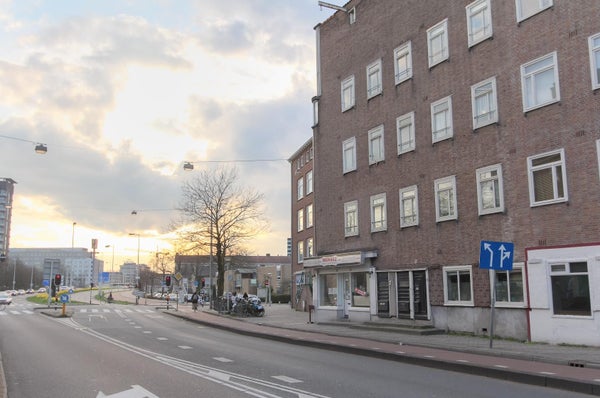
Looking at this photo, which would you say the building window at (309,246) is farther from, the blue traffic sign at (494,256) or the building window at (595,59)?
the building window at (595,59)

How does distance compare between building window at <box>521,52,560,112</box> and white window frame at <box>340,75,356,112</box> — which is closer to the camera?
building window at <box>521,52,560,112</box>

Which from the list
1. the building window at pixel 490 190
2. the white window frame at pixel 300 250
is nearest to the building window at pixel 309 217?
the white window frame at pixel 300 250

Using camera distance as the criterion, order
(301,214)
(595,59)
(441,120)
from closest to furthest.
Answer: (595,59) → (441,120) → (301,214)

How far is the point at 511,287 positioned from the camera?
1816 cm

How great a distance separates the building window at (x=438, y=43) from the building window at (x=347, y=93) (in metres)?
5.91

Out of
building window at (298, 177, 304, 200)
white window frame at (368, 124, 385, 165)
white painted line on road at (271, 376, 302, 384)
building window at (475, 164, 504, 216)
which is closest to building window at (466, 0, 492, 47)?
building window at (475, 164, 504, 216)

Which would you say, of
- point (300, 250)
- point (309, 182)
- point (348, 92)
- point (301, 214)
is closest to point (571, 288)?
point (348, 92)

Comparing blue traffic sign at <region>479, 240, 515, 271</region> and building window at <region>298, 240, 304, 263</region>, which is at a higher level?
building window at <region>298, 240, 304, 263</region>

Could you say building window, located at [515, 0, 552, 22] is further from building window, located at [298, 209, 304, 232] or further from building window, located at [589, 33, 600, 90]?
building window, located at [298, 209, 304, 232]

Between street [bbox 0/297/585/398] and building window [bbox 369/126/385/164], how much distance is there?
1081 cm

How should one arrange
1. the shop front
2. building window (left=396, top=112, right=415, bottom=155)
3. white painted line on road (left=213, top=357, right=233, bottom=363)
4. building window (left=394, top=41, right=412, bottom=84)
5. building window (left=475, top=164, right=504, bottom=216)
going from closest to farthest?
white painted line on road (left=213, top=357, right=233, bottom=363), building window (left=475, top=164, right=504, bottom=216), building window (left=396, top=112, right=415, bottom=155), building window (left=394, top=41, right=412, bottom=84), the shop front

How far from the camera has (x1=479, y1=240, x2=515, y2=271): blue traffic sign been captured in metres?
14.7

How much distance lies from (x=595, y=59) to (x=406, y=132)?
8.81 m

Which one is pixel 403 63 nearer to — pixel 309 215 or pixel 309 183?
pixel 309 183
